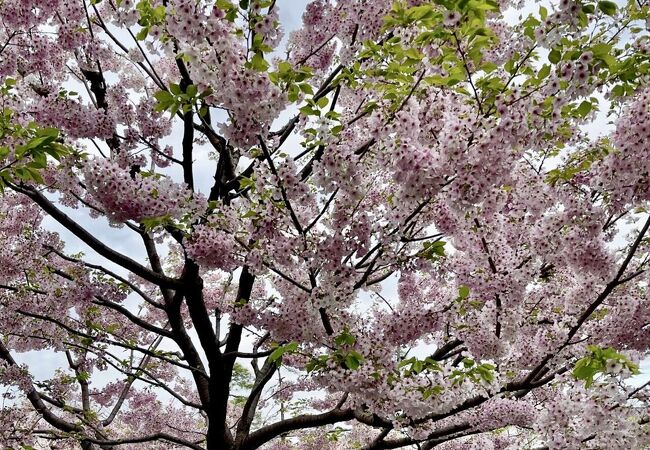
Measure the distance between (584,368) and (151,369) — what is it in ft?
31.6

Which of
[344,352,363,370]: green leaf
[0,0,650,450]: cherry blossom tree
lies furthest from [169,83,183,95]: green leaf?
[344,352,363,370]: green leaf

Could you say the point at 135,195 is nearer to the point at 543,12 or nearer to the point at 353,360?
the point at 353,360

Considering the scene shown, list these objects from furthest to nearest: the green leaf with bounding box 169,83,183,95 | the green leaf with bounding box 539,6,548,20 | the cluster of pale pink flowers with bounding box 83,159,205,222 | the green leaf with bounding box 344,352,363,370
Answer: the cluster of pale pink flowers with bounding box 83,159,205,222 < the green leaf with bounding box 344,352,363,370 < the green leaf with bounding box 169,83,183,95 < the green leaf with bounding box 539,6,548,20

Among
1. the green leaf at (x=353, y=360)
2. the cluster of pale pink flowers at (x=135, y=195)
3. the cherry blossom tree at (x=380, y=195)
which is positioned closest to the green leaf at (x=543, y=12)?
the cherry blossom tree at (x=380, y=195)

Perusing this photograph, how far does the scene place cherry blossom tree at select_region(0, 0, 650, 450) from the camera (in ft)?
13.1

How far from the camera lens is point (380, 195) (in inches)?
313

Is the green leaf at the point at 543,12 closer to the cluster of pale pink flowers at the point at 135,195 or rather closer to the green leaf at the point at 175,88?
the green leaf at the point at 175,88

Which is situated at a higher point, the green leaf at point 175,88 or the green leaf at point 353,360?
the green leaf at point 175,88

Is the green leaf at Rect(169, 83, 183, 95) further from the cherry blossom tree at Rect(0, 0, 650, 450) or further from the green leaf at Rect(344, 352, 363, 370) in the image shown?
the green leaf at Rect(344, 352, 363, 370)

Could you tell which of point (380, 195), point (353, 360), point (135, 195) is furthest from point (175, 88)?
point (380, 195)

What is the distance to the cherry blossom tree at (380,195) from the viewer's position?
398cm

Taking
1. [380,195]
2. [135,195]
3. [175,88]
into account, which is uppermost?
[380,195]

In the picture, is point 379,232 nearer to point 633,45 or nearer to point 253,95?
point 253,95

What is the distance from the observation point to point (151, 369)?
37.6 feet
